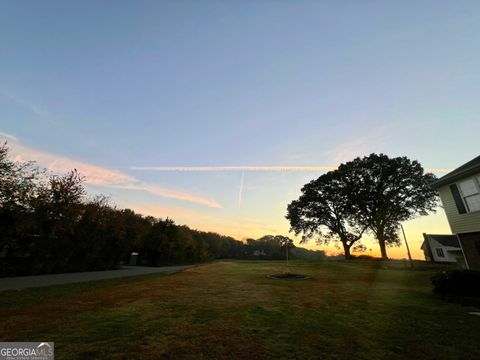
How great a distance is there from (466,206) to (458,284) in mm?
7318

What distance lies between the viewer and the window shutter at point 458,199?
13.3 meters

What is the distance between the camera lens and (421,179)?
28.7 m

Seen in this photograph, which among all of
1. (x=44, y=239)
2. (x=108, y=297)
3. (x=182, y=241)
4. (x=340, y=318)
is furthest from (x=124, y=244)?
(x=340, y=318)

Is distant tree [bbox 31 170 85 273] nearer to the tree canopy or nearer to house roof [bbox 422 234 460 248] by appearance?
the tree canopy

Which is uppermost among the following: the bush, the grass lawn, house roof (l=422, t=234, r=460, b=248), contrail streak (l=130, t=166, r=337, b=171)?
contrail streak (l=130, t=166, r=337, b=171)

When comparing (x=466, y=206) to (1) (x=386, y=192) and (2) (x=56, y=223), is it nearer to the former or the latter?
(1) (x=386, y=192)

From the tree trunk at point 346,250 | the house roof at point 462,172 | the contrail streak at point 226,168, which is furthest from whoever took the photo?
the tree trunk at point 346,250

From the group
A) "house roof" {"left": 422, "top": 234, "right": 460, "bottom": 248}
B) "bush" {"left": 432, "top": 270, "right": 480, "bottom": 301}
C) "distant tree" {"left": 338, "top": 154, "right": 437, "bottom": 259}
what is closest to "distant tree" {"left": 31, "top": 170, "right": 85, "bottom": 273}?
"bush" {"left": 432, "top": 270, "right": 480, "bottom": 301}

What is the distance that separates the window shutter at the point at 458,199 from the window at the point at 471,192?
26 centimetres

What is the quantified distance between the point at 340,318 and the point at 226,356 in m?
3.65

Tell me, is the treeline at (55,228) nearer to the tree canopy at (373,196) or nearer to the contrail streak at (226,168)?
the contrail streak at (226,168)

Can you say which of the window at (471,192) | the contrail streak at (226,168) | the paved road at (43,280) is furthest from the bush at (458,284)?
the paved road at (43,280)

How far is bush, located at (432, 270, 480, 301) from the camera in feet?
26.2

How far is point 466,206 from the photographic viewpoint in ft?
42.8
